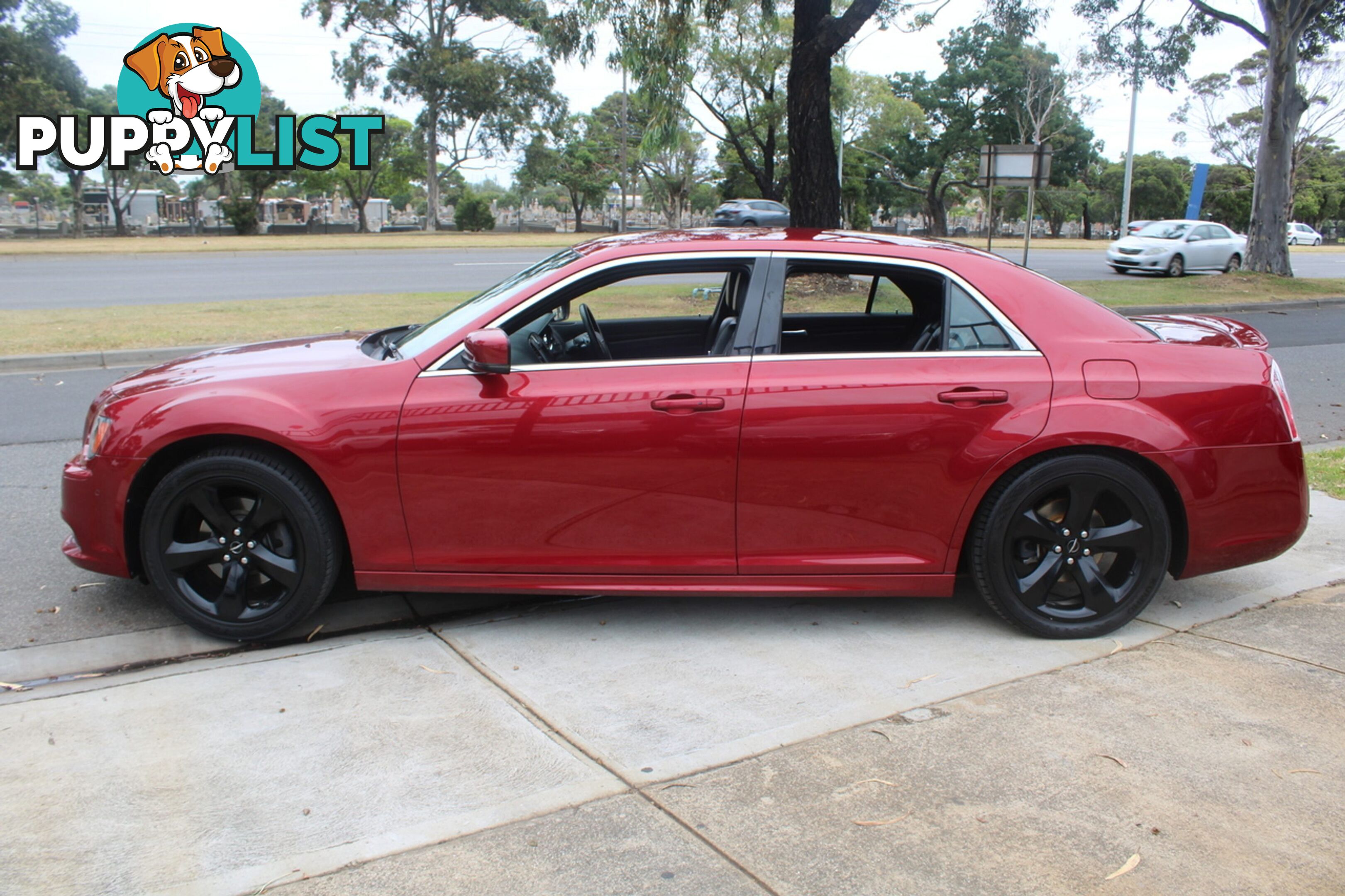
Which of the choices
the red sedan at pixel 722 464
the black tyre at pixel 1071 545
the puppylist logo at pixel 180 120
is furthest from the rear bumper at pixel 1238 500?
the puppylist logo at pixel 180 120

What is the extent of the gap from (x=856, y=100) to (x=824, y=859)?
→ 5253cm

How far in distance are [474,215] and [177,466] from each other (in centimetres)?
5229

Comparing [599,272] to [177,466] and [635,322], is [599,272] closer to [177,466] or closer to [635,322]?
[635,322]

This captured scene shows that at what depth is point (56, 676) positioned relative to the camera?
149 inches

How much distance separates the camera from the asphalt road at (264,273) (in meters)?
17.2

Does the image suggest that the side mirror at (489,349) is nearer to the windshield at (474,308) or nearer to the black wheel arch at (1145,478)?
the windshield at (474,308)

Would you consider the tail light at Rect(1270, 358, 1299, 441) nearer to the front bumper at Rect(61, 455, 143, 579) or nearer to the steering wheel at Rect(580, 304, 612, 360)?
the steering wheel at Rect(580, 304, 612, 360)

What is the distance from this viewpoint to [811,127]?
16.0 m

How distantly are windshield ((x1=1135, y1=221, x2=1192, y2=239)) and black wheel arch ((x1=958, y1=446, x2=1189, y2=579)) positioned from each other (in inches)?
929

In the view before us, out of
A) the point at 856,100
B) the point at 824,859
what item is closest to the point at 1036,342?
the point at 824,859

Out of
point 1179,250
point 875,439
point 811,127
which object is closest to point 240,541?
point 875,439

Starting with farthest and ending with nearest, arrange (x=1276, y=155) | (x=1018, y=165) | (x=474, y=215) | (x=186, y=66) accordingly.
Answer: (x=474, y=215), (x=186, y=66), (x=1276, y=155), (x=1018, y=165)

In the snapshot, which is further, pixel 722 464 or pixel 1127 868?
pixel 722 464

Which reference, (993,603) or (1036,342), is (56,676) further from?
(1036,342)
